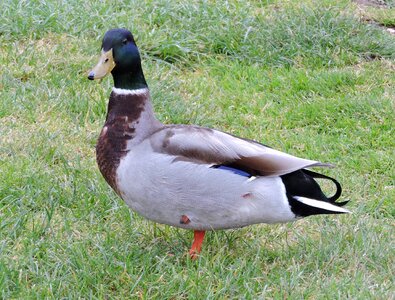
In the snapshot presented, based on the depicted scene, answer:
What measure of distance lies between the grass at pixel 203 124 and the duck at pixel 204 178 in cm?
22

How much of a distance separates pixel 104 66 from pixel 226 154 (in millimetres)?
703

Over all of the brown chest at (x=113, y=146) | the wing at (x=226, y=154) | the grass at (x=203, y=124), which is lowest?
the grass at (x=203, y=124)

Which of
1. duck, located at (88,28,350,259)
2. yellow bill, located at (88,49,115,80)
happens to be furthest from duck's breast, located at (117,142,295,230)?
yellow bill, located at (88,49,115,80)

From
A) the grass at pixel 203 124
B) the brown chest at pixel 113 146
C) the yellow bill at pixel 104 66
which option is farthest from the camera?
the yellow bill at pixel 104 66

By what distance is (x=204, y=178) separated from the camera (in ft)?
12.5

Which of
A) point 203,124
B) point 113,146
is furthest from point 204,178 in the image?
point 203,124

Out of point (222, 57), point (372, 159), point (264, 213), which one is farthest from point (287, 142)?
point (264, 213)

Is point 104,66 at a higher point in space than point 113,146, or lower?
higher

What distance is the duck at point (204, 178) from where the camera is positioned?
3787mm

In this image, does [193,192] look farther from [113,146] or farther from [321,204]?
[321,204]

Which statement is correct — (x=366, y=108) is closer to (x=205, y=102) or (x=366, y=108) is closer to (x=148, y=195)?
(x=205, y=102)

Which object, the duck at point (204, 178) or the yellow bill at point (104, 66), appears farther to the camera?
the yellow bill at point (104, 66)

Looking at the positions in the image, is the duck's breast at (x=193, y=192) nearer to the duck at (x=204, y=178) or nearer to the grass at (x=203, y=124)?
the duck at (x=204, y=178)

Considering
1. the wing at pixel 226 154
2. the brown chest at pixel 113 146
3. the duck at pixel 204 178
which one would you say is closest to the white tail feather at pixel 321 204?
the duck at pixel 204 178
